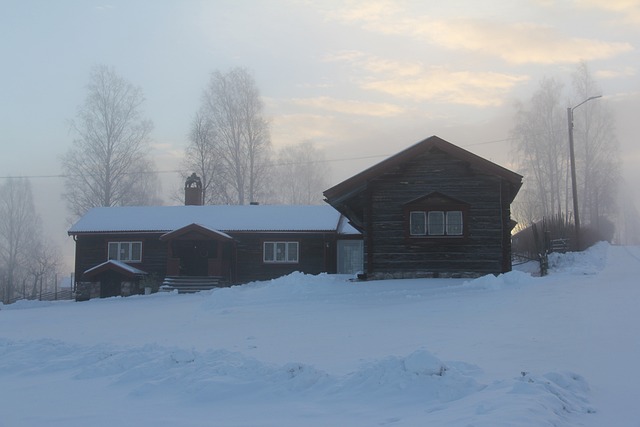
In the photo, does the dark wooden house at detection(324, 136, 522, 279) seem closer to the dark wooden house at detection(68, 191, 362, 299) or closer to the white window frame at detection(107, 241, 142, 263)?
the dark wooden house at detection(68, 191, 362, 299)

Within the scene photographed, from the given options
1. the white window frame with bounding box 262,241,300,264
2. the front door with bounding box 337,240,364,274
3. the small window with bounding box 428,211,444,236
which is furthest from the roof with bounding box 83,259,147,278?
the small window with bounding box 428,211,444,236

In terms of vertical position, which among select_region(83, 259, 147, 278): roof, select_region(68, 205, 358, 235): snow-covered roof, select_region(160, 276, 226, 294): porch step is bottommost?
select_region(160, 276, 226, 294): porch step

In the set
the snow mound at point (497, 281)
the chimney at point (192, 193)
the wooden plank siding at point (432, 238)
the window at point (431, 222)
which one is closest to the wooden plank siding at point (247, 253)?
the chimney at point (192, 193)

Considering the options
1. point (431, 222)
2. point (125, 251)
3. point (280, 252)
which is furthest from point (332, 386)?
point (125, 251)

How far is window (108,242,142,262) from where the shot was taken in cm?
3706

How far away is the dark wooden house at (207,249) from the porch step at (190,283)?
0.05 metres

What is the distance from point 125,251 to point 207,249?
4.88 m

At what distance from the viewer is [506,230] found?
74.7 feet

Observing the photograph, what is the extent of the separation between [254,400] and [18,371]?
4917mm

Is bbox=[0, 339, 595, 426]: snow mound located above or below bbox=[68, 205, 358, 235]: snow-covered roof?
below

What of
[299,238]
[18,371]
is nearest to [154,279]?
[299,238]

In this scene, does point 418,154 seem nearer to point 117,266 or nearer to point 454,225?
point 454,225

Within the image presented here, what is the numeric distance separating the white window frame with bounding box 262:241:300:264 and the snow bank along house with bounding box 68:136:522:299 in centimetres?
6

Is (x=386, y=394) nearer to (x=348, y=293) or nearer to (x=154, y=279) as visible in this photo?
(x=348, y=293)
